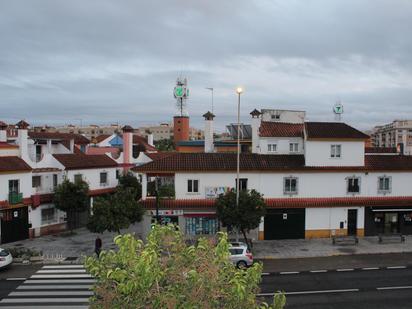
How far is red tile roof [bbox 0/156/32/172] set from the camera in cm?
3453

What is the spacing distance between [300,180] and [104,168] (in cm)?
2253

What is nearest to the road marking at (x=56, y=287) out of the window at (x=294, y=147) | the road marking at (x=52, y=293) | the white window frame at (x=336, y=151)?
the road marking at (x=52, y=293)

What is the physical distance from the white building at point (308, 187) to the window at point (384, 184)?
0.30 feet

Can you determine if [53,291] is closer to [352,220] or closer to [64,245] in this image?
[64,245]

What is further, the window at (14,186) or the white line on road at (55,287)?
the window at (14,186)

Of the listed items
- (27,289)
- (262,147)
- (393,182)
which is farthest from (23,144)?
(393,182)

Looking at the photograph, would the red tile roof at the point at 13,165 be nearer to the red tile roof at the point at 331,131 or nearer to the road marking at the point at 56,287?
the road marking at the point at 56,287

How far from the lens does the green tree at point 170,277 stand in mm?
7699

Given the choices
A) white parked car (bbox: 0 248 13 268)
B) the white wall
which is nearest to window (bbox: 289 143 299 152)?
the white wall

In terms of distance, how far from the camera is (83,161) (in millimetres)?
44812

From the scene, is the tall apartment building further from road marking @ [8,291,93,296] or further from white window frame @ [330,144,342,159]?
road marking @ [8,291,93,296]

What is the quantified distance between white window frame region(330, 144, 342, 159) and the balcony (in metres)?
27.6

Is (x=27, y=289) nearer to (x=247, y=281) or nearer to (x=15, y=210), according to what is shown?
(x=15, y=210)

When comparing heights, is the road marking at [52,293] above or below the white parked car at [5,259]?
below
